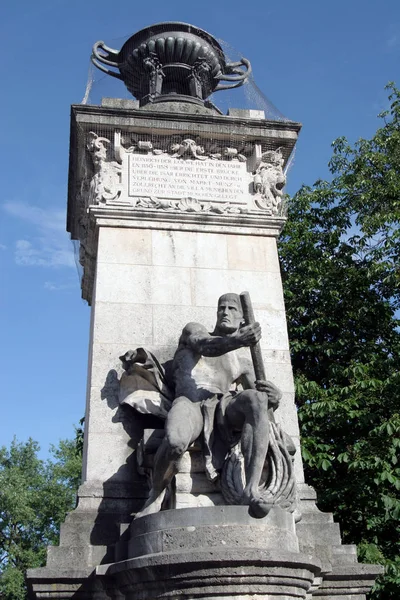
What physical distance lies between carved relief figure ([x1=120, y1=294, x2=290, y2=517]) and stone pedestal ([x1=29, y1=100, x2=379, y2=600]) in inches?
11.2

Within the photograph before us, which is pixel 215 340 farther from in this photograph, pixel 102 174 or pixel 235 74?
pixel 235 74

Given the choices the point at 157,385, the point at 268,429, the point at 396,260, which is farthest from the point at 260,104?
the point at 268,429

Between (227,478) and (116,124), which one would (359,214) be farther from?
(227,478)

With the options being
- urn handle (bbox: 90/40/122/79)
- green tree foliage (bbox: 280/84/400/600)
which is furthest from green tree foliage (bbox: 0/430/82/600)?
urn handle (bbox: 90/40/122/79)

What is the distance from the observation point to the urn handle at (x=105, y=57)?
12.9 m

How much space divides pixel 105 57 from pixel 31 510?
28.5 meters

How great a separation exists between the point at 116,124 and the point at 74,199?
201 centimetres

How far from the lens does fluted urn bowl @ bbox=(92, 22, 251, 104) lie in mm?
12352

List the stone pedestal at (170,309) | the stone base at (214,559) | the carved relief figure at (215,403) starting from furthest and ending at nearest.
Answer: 1. the carved relief figure at (215,403)
2. the stone pedestal at (170,309)
3. the stone base at (214,559)

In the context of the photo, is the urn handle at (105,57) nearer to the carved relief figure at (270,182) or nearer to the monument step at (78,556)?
the carved relief figure at (270,182)

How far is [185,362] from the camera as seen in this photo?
832cm

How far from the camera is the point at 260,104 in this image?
12352 mm

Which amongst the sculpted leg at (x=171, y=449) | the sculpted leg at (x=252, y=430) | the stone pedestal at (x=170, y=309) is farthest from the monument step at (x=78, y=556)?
the sculpted leg at (x=252, y=430)

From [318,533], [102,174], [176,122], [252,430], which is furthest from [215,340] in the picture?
[176,122]
